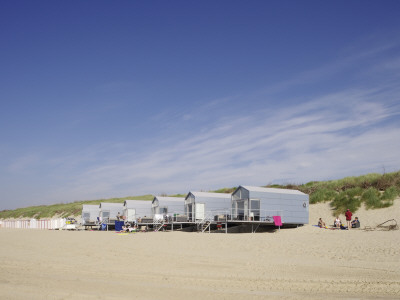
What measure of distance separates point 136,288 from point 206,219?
71.6ft

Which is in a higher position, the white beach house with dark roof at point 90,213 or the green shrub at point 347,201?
the green shrub at point 347,201

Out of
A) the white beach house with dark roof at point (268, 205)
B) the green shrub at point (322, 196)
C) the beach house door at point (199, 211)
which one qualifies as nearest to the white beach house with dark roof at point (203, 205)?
the beach house door at point (199, 211)

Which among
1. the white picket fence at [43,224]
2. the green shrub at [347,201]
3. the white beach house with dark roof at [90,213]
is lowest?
the white picket fence at [43,224]

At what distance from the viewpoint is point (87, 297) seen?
7.19 m

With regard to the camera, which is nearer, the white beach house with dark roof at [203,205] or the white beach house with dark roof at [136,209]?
the white beach house with dark roof at [203,205]

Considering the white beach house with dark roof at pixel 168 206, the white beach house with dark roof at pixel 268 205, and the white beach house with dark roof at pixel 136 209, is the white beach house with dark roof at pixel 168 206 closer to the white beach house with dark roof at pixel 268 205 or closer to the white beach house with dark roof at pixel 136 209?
the white beach house with dark roof at pixel 136 209

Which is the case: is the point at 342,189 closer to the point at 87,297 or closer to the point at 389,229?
the point at 389,229

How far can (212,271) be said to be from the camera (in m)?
10.2

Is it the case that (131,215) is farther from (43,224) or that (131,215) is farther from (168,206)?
(43,224)

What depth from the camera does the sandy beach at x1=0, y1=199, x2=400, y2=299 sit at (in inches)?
302

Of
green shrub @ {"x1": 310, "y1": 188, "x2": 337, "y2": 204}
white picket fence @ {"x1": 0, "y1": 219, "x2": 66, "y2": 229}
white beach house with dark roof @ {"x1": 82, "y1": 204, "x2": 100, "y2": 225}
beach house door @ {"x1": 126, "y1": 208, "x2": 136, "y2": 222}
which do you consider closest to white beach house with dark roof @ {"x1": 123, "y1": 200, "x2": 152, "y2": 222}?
beach house door @ {"x1": 126, "y1": 208, "x2": 136, "y2": 222}

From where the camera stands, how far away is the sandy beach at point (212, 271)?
302 inches

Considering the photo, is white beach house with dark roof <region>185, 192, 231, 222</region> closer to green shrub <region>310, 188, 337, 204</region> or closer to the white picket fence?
green shrub <region>310, 188, 337, 204</region>

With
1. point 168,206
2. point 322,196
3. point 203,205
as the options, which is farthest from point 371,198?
point 168,206
